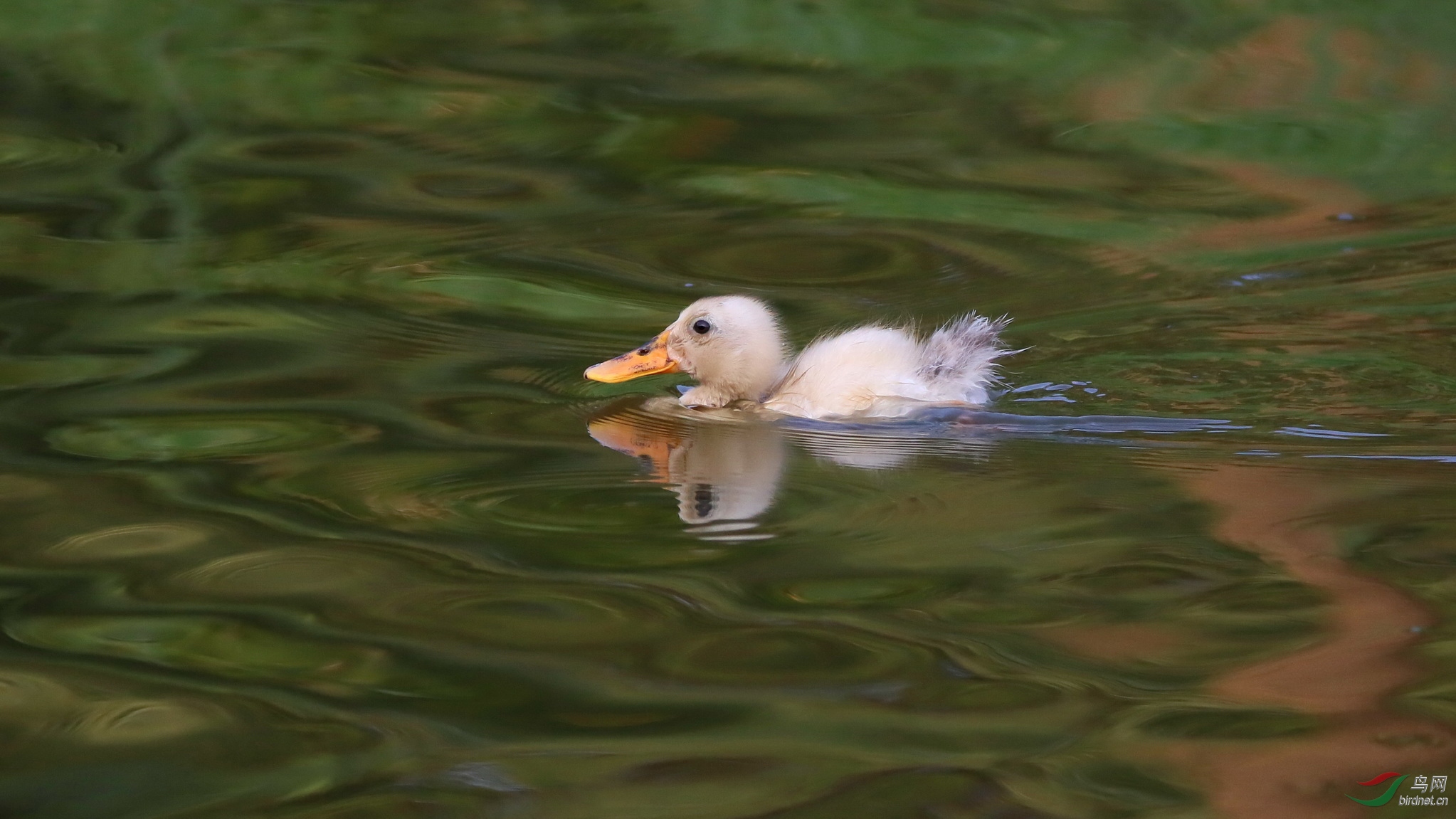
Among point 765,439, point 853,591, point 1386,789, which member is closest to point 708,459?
point 765,439

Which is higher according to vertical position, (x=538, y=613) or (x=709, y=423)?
(x=709, y=423)

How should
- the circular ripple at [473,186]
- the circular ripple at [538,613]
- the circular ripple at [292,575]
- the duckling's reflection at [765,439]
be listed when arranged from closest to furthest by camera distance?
the circular ripple at [538,613]
the circular ripple at [292,575]
the duckling's reflection at [765,439]
the circular ripple at [473,186]

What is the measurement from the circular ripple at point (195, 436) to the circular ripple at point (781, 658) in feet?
6.47

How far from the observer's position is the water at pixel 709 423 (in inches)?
139

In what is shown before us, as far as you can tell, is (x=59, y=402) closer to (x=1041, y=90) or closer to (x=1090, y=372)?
(x=1090, y=372)

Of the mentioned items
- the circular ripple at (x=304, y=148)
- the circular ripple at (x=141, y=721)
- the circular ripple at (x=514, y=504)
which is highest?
the circular ripple at (x=304, y=148)

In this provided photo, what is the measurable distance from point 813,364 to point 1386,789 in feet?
10.3

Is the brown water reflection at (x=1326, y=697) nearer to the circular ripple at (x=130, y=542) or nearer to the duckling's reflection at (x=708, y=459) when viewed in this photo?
the duckling's reflection at (x=708, y=459)

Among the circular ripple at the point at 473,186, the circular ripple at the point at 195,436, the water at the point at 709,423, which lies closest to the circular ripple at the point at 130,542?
the water at the point at 709,423

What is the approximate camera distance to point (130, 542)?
455 cm

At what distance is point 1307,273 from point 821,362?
249 cm

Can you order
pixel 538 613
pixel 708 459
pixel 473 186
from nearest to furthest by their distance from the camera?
pixel 538 613, pixel 708 459, pixel 473 186

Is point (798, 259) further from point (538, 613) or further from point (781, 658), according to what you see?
point (781, 658)

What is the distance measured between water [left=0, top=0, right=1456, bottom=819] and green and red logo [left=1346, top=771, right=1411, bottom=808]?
0.08 feet
